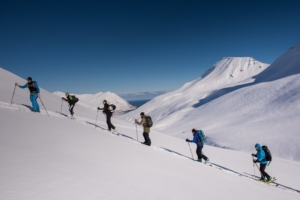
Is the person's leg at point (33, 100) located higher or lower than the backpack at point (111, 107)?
higher

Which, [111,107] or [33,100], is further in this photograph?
→ [111,107]

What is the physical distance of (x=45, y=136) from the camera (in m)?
7.55

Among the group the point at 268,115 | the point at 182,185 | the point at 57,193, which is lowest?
the point at 182,185

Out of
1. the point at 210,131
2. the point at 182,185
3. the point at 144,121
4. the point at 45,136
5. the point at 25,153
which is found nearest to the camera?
the point at 25,153

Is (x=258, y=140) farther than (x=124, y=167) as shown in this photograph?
Yes

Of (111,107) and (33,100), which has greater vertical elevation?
(33,100)

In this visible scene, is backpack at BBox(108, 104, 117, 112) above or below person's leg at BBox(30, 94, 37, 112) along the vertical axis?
below

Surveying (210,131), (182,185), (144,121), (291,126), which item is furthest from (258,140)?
(182,185)

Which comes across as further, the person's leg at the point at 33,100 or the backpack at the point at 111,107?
the backpack at the point at 111,107

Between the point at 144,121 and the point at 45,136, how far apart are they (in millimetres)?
6394

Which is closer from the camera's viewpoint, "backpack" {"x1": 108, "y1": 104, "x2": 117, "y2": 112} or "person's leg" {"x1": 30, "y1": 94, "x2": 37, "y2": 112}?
"person's leg" {"x1": 30, "y1": 94, "x2": 37, "y2": 112}

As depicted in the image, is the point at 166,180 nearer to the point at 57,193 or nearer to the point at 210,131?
the point at 57,193

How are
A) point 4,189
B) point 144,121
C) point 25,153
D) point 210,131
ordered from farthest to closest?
point 210,131, point 144,121, point 25,153, point 4,189

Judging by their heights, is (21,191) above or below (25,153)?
below
